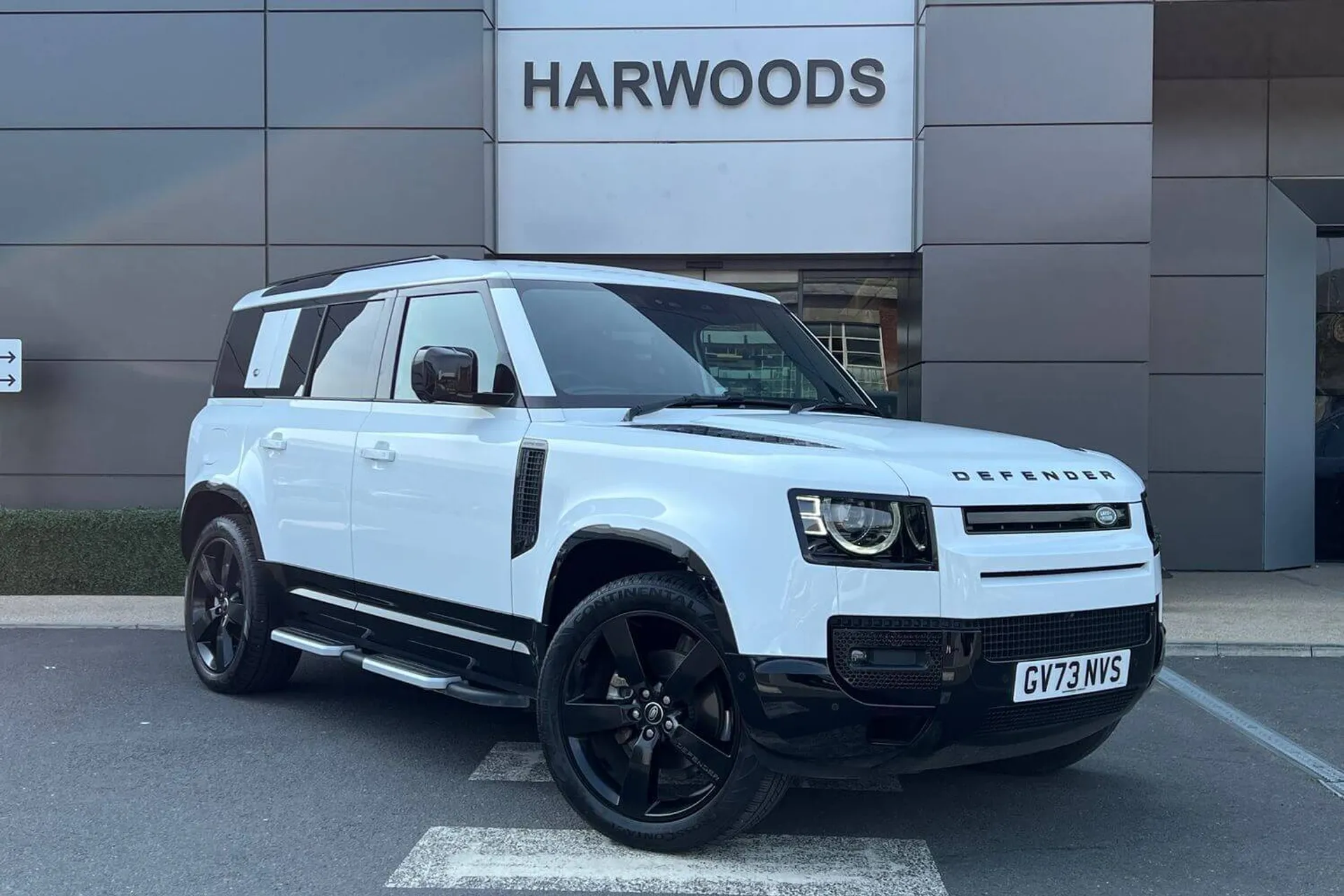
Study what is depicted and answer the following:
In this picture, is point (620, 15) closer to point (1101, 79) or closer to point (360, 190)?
point (360, 190)

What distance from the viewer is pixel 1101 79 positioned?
1023 centimetres

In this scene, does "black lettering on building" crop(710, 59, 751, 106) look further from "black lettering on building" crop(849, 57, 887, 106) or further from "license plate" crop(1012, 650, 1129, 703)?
"license plate" crop(1012, 650, 1129, 703)

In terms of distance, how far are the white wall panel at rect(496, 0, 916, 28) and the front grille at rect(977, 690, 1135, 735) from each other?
858 centimetres

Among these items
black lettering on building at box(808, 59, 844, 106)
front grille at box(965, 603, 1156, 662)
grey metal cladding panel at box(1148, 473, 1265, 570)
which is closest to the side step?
front grille at box(965, 603, 1156, 662)

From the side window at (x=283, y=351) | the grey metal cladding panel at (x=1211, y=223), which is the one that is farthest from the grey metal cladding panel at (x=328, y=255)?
the grey metal cladding panel at (x=1211, y=223)

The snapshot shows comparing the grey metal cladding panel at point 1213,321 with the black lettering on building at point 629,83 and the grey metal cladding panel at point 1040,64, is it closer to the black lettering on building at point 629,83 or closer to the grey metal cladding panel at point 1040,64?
the grey metal cladding panel at point 1040,64

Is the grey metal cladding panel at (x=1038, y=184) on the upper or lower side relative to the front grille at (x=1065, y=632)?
upper

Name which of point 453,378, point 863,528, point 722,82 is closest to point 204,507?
point 453,378

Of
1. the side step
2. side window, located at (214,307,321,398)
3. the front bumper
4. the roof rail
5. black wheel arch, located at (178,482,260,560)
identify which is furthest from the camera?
black wheel arch, located at (178,482,260,560)

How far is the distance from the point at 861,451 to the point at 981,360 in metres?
7.04

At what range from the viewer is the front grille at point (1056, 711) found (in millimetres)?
3562

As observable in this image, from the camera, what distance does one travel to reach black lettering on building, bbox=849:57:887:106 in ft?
35.9

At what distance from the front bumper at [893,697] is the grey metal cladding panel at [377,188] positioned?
26.4 ft

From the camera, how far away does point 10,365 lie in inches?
414
